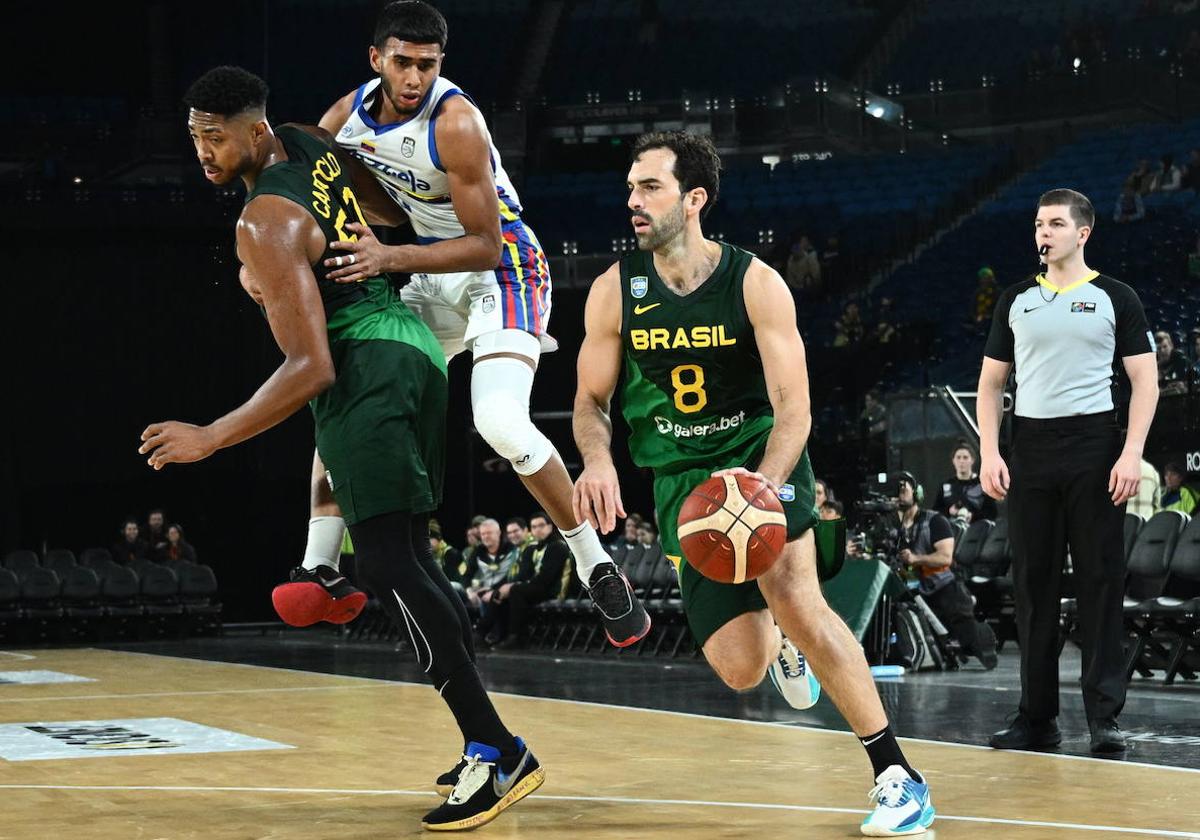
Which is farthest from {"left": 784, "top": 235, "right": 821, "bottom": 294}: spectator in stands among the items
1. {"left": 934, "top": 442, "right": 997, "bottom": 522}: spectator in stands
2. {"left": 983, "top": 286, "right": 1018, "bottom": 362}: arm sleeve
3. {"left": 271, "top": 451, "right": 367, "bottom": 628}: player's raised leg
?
{"left": 271, "top": 451, "right": 367, "bottom": 628}: player's raised leg

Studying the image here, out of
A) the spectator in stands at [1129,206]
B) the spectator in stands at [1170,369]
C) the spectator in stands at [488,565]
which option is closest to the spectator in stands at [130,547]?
the spectator in stands at [488,565]

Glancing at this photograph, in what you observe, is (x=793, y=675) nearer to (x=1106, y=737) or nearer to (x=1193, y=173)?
(x=1106, y=737)

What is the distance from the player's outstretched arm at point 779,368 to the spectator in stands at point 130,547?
47.6 ft

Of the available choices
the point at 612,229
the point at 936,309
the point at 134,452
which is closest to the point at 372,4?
the point at 612,229

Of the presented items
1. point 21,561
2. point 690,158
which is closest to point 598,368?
point 690,158

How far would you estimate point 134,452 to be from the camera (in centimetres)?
1936

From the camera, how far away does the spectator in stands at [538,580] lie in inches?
512

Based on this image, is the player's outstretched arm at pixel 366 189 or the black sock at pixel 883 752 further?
the player's outstretched arm at pixel 366 189

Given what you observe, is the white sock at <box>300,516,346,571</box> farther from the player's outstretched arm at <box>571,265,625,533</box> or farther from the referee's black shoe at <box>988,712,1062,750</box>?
the referee's black shoe at <box>988,712,1062,750</box>

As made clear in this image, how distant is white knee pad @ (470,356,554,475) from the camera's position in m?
4.55

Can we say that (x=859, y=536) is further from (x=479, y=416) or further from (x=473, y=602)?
(x=479, y=416)

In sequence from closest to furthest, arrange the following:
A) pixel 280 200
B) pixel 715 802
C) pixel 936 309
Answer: pixel 280 200 → pixel 715 802 → pixel 936 309

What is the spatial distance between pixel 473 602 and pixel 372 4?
13.1 meters

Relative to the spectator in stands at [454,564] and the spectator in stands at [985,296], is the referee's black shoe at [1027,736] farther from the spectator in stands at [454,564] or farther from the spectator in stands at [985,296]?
the spectator in stands at [985,296]
